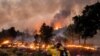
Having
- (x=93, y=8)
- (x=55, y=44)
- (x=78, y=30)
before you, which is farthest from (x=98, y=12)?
(x=55, y=44)

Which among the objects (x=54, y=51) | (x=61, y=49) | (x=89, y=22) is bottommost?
(x=54, y=51)

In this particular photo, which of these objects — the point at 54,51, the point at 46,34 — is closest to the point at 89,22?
the point at 46,34

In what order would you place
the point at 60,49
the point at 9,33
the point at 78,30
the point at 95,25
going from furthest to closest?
the point at 9,33 < the point at 78,30 < the point at 95,25 < the point at 60,49

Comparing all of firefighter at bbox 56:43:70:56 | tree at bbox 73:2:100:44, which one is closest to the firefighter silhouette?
firefighter at bbox 56:43:70:56

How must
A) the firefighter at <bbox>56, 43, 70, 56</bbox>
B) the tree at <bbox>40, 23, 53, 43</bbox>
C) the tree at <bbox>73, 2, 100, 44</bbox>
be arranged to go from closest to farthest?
the firefighter at <bbox>56, 43, 70, 56</bbox>, the tree at <bbox>73, 2, 100, 44</bbox>, the tree at <bbox>40, 23, 53, 43</bbox>

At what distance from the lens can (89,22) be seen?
68625 millimetres

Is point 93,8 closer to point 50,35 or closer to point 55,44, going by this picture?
point 50,35

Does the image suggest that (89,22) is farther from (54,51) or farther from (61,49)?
(54,51)

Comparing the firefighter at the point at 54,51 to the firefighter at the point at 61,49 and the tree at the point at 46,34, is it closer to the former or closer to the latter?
the firefighter at the point at 61,49

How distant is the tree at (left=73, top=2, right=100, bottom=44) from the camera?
68.2m

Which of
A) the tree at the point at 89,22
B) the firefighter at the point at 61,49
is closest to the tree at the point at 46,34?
the tree at the point at 89,22

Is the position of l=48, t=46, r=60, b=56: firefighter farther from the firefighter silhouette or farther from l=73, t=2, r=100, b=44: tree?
l=73, t=2, r=100, b=44: tree

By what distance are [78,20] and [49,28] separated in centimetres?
4278

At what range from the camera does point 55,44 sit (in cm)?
1638
